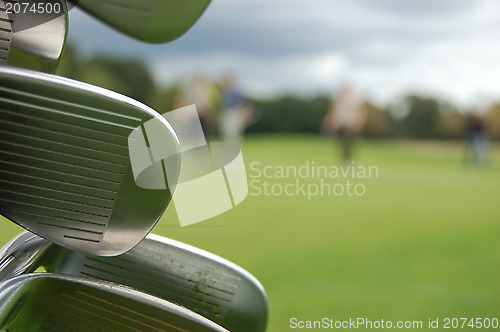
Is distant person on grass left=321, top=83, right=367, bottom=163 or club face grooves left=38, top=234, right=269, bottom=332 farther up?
distant person on grass left=321, top=83, right=367, bottom=163

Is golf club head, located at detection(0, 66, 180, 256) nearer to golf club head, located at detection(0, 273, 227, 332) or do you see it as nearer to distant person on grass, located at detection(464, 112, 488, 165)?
golf club head, located at detection(0, 273, 227, 332)

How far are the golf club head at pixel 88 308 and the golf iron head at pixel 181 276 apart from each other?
0.08m

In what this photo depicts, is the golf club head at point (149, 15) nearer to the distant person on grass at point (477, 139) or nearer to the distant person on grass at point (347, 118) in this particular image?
Result: the distant person on grass at point (347, 118)

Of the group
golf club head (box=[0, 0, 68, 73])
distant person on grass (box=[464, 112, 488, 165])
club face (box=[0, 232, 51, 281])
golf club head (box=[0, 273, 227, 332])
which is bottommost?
golf club head (box=[0, 273, 227, 332])

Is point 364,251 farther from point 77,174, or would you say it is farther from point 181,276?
point 77,174

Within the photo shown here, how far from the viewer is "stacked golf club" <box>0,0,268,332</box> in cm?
36

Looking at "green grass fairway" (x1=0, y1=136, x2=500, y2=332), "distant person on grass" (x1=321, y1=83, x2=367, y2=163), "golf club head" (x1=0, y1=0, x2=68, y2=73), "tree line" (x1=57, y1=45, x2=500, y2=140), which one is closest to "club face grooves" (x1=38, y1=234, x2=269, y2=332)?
"golf club head" (x1=0, y1=0, x2=68, y2=73)

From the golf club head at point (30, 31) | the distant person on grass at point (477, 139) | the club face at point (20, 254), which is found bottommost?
the club face at point (20, 254)

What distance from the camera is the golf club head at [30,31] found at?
1.33 feet

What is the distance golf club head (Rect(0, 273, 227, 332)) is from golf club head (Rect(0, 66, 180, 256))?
3 cm

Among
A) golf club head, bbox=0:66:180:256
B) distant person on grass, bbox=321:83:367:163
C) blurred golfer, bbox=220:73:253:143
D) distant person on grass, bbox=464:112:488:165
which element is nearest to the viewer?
golf club head, bbox=0:66:180:256

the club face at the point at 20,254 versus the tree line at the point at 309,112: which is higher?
the tree line at the point at 309,112

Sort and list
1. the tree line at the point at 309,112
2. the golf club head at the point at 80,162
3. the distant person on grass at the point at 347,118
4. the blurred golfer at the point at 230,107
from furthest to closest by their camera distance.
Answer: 1. the tree line at the point at 309,112
2. the distant person on grass at the point at 347,118
3. the blurred golfer at the point at 230,107
4. the golf club head at the point at 80,162

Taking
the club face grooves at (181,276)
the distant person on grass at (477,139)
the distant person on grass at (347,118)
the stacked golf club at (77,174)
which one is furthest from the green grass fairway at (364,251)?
the distant person on grass at (477,139)
